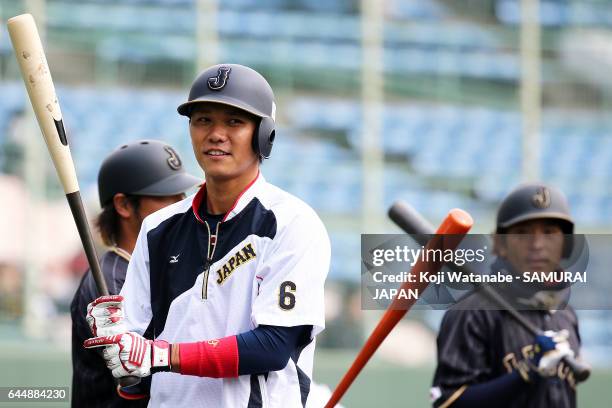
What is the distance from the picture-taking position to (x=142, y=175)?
4570mm

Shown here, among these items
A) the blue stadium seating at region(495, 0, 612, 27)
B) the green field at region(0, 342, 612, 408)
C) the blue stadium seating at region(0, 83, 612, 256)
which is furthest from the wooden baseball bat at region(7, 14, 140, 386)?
the blue stadium seating at region(495, 0, 612, 27)

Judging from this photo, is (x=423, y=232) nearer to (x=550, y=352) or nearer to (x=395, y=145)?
(x=550, y=352)

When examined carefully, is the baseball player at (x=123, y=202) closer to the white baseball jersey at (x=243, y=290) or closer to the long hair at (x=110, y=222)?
the long hair at (x=110, y=222)

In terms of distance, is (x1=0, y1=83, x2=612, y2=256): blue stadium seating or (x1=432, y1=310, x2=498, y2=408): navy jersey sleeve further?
(x1=0, y1=83, x2=612, y2=256): blue stadium seating

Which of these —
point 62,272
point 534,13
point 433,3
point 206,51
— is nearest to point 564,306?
point 62,272

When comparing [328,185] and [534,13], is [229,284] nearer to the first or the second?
[328,185]

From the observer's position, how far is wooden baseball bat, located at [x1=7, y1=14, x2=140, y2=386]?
3.55 metres

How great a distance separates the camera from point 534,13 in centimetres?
1309

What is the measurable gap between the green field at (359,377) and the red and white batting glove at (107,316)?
5400 millimetres

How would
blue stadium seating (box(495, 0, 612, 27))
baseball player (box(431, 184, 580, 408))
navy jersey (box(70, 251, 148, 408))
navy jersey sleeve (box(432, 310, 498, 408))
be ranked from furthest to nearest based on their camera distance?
blue stadium seating (box(495, 0, 612, 27))
navy jersey sleeve (box(432, 310, 498, 408))
baseball player (box(431, 184, 580, 408))
navy jersey (box(70, 251, 148, 408))

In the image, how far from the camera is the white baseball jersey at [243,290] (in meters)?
3.26

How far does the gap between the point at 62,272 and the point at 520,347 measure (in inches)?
270

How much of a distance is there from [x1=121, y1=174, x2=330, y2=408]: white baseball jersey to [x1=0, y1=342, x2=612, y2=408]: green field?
17.2ft

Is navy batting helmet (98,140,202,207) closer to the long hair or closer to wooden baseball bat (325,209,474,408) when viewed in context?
the long hair
